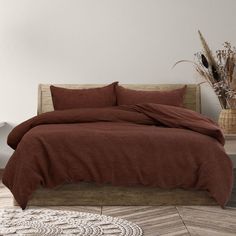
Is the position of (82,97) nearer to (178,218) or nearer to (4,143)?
(4,143)

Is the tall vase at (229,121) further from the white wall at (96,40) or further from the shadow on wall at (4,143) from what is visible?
the shadow on wall at (4,143)

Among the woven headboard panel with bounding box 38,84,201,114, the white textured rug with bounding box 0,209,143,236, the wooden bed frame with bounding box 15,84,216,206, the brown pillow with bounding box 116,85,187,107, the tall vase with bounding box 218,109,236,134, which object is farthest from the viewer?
the woven headboard panel with bounding box 38,84,201,114

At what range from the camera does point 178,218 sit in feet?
9.52

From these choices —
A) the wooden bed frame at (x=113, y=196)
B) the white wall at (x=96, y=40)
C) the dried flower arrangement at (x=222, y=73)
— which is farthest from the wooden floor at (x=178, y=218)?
the white wall at (x=96, y=40)

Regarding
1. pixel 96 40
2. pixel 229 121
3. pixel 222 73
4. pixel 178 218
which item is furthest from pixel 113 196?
pixel 96 40

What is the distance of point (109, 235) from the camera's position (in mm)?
2564

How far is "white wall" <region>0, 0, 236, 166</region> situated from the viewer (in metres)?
4.57

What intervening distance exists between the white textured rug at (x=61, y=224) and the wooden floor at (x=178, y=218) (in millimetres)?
106

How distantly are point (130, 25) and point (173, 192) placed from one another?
1997mm

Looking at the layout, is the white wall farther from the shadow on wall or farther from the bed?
the bed

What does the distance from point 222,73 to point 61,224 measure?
87.4 inches

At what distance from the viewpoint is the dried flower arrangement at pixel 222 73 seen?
419 centimetres

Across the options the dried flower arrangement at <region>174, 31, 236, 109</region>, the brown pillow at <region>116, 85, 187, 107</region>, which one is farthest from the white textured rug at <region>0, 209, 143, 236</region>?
the dried flower arrangement at <region>174, 31, 236, 109</region>

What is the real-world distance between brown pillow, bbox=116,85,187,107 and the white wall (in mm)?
303
